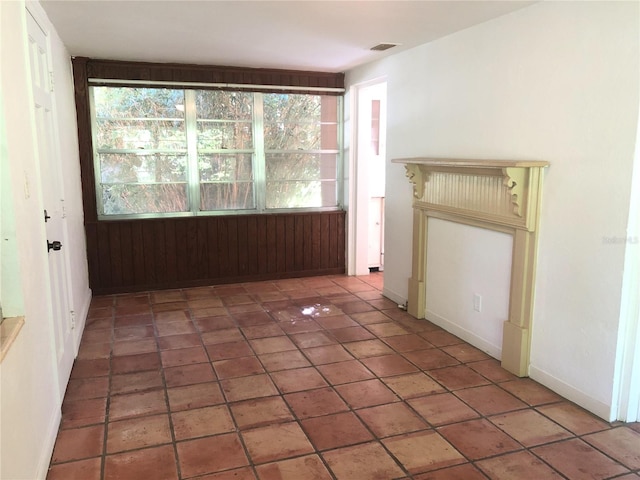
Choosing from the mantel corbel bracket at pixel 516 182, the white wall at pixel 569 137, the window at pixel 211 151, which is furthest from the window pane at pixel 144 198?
the mantel corbel bracket at pixel 516 182

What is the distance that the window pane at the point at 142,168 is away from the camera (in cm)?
505

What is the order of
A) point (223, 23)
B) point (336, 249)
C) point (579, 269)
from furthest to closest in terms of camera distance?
point (336, 249), point (223, 23), point (579, 269)

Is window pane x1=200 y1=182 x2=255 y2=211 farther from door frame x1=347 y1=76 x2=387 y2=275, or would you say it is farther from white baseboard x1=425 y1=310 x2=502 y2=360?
white baseboard x1=425 y1=310 x2=502 y2=360

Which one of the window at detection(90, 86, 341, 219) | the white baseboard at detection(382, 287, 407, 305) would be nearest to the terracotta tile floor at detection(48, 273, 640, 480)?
the white baseboard at detection(382, 287, 407, 305)

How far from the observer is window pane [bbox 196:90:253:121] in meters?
5.26

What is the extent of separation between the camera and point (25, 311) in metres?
2.08

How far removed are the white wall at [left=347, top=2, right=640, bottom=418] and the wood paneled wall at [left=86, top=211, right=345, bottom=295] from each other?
2524 mm

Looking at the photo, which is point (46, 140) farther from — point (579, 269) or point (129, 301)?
point (579, 269)

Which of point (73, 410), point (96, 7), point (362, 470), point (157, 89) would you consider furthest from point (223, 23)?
point (362, 470)

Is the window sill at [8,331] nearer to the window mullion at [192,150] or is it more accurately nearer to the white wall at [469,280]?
the white wall at [469,280]

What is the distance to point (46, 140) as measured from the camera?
10.3 feet

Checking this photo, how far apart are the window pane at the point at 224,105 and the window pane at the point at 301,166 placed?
0.55 metres

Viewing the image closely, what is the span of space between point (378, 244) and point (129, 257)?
2833 millimetres

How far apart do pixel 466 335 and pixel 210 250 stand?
289 cm
